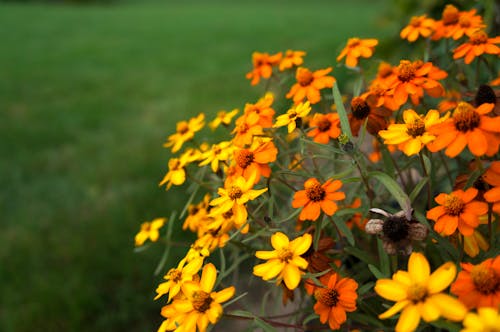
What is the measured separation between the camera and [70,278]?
1.87 m

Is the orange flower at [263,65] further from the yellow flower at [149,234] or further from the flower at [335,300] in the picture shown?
the flower at [335,300]

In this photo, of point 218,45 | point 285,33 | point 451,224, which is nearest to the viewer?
point 451,224

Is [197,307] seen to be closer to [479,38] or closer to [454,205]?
[454,205]

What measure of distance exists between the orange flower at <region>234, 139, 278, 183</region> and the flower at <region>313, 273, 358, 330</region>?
0.76 feet

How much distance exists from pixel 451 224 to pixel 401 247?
98 mm

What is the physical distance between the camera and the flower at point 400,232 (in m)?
0.81

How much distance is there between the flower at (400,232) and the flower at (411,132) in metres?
0.11

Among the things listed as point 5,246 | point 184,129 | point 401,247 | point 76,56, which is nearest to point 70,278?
point 5,246

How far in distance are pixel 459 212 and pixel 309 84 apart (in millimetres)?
499

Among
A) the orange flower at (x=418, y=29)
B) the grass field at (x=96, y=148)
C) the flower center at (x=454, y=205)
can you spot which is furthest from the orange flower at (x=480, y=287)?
the grass field at (x=96, y=148)

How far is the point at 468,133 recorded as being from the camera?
0.72m

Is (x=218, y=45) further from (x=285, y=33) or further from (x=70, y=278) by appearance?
(x=70, y=278)

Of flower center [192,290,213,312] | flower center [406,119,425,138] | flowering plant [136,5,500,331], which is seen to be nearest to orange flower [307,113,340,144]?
flowering plant [136,5,500,331]

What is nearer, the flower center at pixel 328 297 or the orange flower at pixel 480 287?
the orange flower at pixel 480 287
